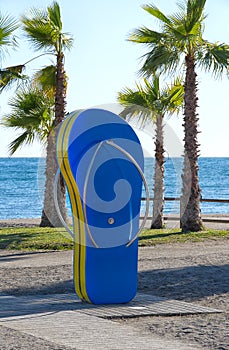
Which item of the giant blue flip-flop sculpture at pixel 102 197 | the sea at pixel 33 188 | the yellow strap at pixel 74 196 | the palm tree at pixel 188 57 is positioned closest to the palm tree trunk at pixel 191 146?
the palm tree at pixel 188 57

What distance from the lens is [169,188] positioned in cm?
7319

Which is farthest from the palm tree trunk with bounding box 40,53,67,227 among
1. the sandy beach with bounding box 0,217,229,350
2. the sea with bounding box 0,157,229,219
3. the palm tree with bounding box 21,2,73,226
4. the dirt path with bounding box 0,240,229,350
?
the sea with bounding box 0,157,229,219

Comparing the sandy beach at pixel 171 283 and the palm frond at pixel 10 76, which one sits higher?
the palm frond at pixel 10 76

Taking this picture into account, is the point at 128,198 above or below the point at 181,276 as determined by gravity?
above

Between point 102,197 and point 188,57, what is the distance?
11.6m

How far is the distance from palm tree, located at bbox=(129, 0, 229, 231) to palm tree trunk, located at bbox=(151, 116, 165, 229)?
163cm

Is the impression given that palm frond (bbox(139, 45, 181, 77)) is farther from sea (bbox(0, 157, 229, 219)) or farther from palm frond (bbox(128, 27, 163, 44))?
sea (bbox(0, 157, 229, 219))

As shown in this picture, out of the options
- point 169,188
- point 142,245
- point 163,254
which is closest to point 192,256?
point 163,254

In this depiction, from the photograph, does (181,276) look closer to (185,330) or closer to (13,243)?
(185,330)

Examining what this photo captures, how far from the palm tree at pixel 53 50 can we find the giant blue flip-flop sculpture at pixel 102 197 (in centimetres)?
1220

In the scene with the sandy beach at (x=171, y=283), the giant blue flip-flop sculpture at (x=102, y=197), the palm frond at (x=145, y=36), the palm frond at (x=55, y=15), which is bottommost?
the sandy beach at (x=171, y=283)

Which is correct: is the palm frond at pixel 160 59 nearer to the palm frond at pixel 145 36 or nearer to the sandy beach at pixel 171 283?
the palm frond at pixel 145 36

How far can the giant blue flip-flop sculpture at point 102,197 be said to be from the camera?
9867mm

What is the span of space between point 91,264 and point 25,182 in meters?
74.9
